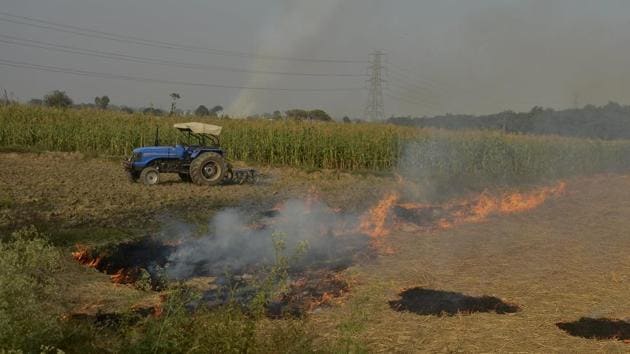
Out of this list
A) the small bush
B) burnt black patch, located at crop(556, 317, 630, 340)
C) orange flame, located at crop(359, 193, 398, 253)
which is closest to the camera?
the small bush

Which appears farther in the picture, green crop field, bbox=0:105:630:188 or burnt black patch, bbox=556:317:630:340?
green crop field, bbox=0:105:630:188

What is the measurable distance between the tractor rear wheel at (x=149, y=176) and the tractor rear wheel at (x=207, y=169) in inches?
34.9

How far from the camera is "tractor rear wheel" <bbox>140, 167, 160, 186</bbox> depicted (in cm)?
1321

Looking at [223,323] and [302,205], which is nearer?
[223,323]

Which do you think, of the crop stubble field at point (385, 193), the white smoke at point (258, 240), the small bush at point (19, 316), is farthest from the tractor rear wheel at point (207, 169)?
the small bush at point (19, 316)

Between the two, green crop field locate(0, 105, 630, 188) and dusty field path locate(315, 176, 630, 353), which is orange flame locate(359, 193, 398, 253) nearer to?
dusty field path locate(315, 176, 630, 353)

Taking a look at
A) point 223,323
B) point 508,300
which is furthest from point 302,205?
point 223,323

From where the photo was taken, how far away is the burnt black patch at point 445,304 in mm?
5707

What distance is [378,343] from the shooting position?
15.9 ft

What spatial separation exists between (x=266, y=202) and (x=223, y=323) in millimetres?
8393

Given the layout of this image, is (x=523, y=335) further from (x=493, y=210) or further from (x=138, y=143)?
(x=138, y=143)

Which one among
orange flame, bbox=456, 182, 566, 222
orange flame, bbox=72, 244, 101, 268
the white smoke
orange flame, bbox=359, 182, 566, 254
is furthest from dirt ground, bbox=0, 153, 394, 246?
orange flame, bbox=456, 182, 566, 222

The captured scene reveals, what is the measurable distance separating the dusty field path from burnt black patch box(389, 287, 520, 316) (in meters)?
0.13

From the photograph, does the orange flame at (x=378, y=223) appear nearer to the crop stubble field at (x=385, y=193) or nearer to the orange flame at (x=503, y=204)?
the crop stubble field at (x=385, y=193)
